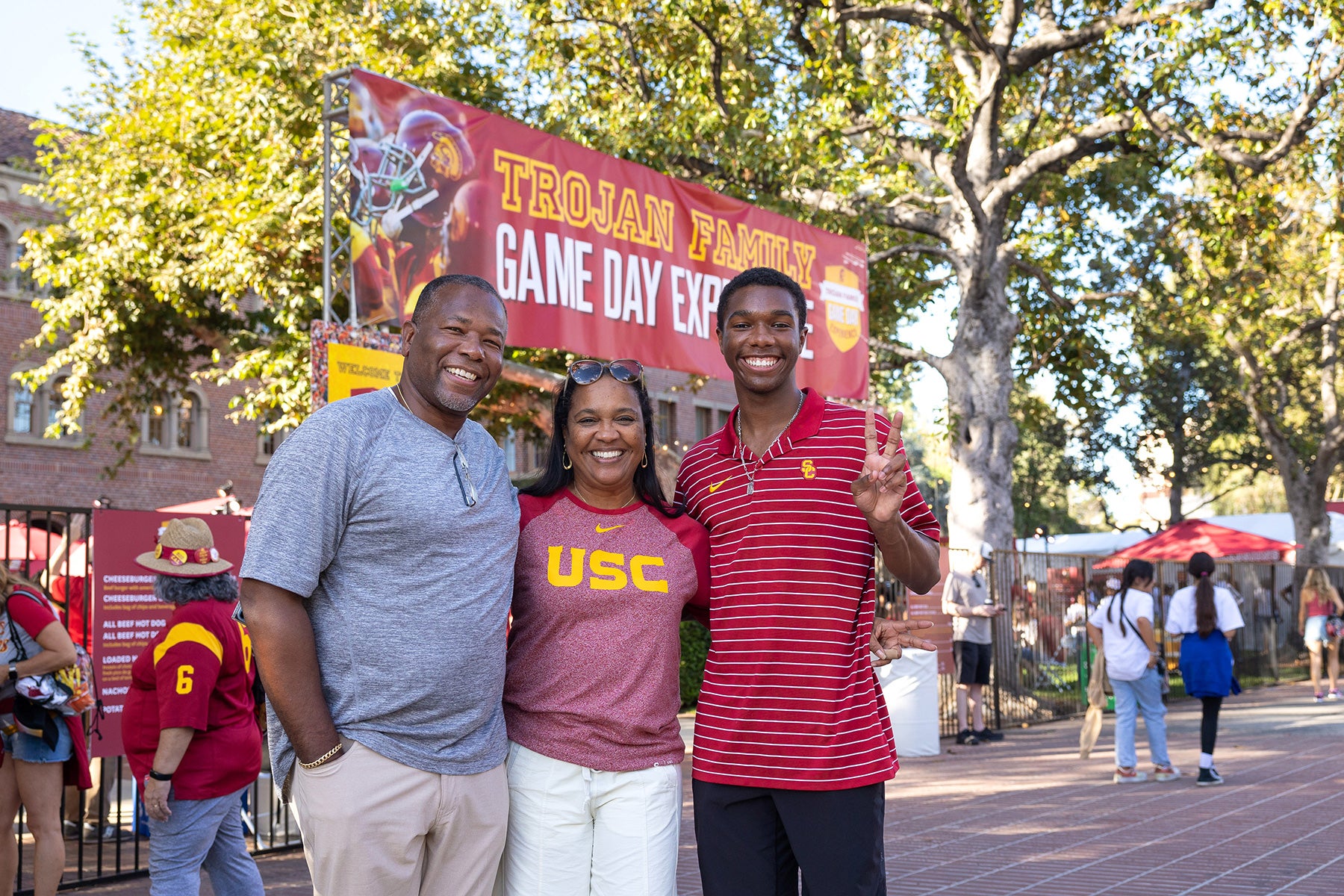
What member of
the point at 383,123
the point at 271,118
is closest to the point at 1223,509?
the point at 271,118

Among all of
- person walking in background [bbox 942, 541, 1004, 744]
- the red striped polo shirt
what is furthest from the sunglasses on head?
person walking in background [bbox 942, 541, 1004, 744]

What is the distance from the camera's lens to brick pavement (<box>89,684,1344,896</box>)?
650cm

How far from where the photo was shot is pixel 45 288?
2727 cm

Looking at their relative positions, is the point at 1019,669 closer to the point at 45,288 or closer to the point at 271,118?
the point at 271,118

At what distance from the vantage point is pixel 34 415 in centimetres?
2733

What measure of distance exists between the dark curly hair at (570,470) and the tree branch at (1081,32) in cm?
1330

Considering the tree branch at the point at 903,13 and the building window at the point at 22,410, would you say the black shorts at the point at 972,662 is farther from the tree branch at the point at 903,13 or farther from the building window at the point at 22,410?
the building window at the point at 22,410

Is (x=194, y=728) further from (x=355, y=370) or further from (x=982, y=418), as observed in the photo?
(x=982, y=418)

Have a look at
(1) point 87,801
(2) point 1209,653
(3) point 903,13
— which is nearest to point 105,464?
(3) point 903,13

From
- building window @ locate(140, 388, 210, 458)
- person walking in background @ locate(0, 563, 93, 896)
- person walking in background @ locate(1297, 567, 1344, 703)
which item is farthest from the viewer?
building window @ locate(140, 388, 210, 458)

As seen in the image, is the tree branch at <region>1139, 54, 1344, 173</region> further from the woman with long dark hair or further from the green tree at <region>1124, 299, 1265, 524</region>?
the green tree at <region>1124, 299, 1265, 524</region>

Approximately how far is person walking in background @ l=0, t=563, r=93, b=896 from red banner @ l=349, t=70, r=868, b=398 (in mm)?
2839

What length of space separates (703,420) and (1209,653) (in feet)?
103

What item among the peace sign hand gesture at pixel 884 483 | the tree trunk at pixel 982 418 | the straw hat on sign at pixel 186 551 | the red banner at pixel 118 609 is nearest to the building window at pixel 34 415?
the tree trunk at pixel 982 418
